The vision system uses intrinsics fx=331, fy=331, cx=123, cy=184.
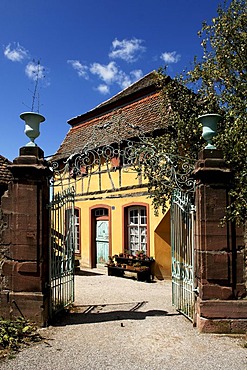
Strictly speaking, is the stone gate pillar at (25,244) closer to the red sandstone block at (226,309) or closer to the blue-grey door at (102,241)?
the red sandstone block at (226,309)

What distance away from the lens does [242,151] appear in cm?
580

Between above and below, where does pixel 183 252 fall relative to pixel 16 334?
above

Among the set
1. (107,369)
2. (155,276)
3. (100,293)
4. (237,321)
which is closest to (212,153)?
(237,321)

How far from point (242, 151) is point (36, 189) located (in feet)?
11.7

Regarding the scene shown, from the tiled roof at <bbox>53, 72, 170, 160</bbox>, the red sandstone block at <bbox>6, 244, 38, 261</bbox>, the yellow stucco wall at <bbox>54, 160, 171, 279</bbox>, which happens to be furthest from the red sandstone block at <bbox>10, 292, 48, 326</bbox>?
the tiled roof at <bbox>53, 72, 170, 160</bbox>

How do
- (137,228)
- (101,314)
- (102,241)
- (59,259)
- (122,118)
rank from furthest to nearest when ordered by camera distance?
(102,241) < (122,118) < (137,228) < (59,259) < (101,314)

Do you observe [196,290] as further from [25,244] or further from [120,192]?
[120,192]

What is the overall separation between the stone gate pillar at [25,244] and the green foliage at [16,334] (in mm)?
154

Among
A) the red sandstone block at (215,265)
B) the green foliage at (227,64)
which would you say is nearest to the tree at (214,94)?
the green foliage at (227,64)

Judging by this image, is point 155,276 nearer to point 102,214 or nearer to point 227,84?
point 102,214

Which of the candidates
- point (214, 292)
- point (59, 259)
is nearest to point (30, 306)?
point (59, 259)

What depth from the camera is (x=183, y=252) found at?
6.32 m

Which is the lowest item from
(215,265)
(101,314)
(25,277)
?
(101,314)

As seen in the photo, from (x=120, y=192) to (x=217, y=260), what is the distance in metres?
7.36
